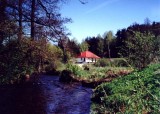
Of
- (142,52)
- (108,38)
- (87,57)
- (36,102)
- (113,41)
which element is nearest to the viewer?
(36,102)

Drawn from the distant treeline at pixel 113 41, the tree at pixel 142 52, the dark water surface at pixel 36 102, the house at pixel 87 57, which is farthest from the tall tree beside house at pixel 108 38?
the dark water surface at pixel 36 102

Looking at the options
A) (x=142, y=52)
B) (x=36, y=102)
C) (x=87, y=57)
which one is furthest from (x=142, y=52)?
(x=87, y=57)

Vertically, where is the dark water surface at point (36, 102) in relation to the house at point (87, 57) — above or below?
below

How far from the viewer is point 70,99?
56.1 feet

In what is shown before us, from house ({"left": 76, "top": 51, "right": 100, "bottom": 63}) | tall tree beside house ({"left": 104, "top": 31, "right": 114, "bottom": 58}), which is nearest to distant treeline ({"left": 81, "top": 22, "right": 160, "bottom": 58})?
tall tree beside house ({"left": 104, "top": 31, "right": 114, "bottom": 58})

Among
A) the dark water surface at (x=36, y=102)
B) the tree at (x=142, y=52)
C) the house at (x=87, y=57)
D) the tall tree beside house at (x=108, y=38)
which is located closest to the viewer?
the dark water surface at (x=36, y=102)

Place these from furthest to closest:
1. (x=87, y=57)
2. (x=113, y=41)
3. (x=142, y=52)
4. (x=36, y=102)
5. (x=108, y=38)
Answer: (x=108, y=38), (x=113, y=41), (x=87, y=57), (x=142, y=52), (x=36, y=102)

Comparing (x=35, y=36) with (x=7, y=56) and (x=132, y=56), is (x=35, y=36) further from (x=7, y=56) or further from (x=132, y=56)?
(x=132, y=56)

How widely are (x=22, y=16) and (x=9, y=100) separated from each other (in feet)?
16.7

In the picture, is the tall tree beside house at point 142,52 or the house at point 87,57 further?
the house at point 87,57

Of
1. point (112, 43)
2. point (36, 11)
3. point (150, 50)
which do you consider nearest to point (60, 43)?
point (36, 11)

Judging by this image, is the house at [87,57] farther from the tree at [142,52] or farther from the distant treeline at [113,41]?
the tree at [142,52]

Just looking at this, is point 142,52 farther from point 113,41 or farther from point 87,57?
point 113,41

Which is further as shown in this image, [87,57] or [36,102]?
[87,57]
